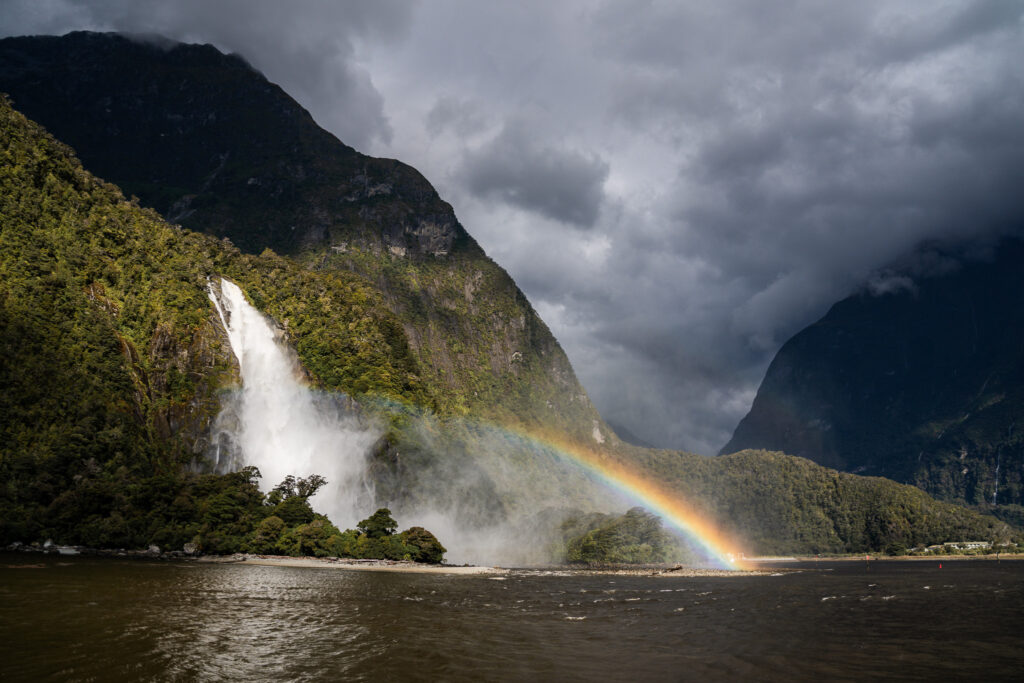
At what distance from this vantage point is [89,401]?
8919cm

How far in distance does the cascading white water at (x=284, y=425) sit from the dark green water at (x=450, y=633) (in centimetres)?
6079

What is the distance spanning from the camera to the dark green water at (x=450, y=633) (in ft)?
73.2

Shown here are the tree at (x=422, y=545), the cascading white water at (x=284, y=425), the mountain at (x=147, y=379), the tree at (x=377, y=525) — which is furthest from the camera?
the cascading white water at (x=284, y=425)

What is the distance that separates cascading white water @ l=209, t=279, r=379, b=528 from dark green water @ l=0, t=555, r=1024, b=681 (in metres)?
60.8

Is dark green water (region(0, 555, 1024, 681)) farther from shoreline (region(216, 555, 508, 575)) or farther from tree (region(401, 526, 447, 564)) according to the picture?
tree (region(401, 526, 447, 564))

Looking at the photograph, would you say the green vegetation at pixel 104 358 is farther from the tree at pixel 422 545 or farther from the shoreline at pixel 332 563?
the tree at pixel 422 545

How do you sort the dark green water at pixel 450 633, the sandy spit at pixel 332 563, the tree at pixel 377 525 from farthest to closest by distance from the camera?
1. the tree at pixel 377 525
2. the sandy spit at pixel 332 563
3. the dark green water at pixel 450 633

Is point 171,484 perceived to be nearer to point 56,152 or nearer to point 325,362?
point 325,362

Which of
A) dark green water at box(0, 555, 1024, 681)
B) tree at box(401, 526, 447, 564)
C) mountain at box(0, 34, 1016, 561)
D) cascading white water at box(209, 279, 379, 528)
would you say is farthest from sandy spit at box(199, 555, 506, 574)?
cascading white water at box(209, 279, 379, 528)

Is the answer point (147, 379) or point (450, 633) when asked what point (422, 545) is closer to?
point (147, 379)

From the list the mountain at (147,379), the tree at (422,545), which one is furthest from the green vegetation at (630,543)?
the tree at (422,545)

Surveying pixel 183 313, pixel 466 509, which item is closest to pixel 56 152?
pixel 183 313

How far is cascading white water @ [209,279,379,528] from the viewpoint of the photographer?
11712cm

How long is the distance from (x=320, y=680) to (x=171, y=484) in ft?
249
